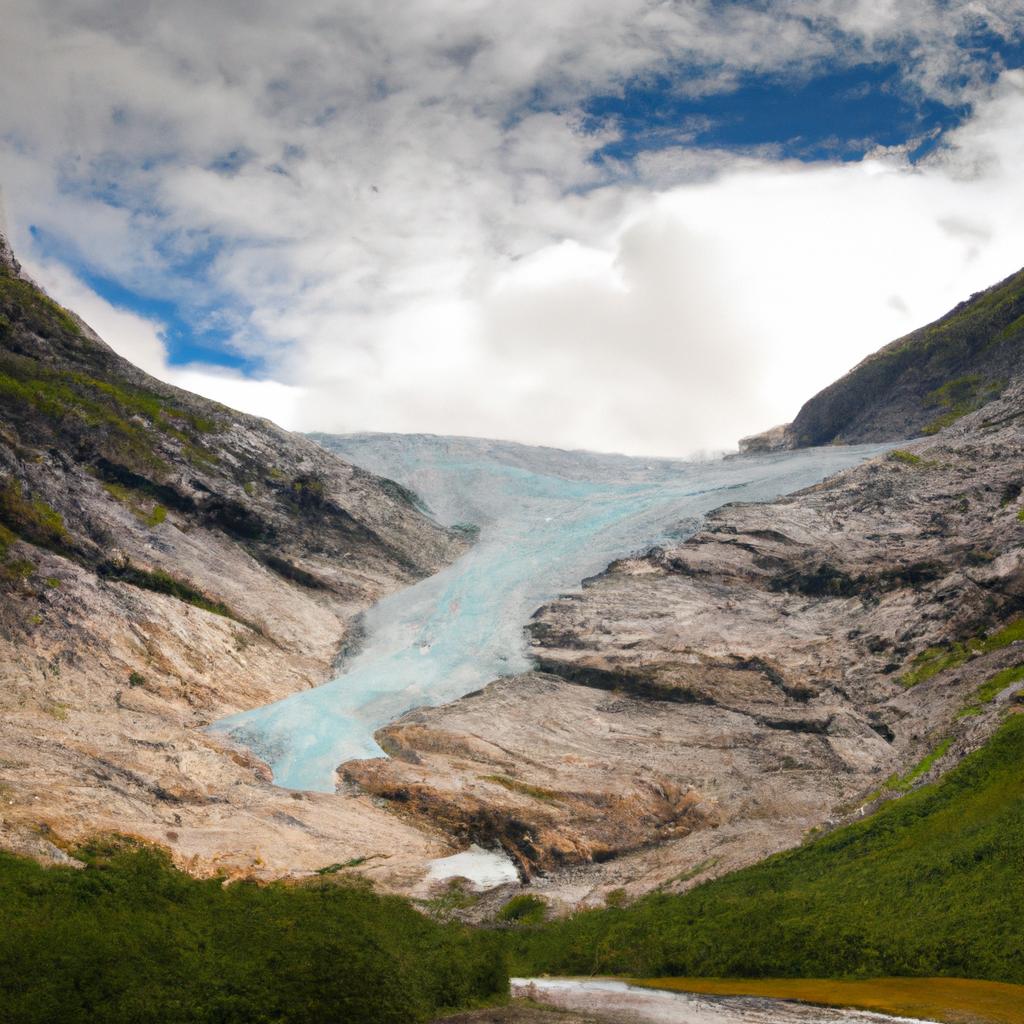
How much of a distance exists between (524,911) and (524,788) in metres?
9.42

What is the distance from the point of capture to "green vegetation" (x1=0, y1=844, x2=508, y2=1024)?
19.5 m

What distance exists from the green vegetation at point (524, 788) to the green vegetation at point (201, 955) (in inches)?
590

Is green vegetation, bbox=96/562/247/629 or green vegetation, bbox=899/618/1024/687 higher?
green vegetation, bbox=96/562/247/629

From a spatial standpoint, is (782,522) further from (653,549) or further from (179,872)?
(179,872)

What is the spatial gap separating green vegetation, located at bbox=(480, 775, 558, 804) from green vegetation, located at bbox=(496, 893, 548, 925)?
25.5ft

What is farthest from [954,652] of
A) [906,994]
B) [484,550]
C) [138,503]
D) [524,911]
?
[138,503]

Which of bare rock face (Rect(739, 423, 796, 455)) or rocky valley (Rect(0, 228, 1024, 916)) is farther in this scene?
bare rock face (Rect(739, 423, 796, 455))

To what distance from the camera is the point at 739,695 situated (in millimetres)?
54594

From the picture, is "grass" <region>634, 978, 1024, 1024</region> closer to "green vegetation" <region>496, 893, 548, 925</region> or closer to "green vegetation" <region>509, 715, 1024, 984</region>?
"green vegetation" <region>509, 715, 1024, 984</region>

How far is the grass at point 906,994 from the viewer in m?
20.3

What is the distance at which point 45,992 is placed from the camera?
18.7 meters

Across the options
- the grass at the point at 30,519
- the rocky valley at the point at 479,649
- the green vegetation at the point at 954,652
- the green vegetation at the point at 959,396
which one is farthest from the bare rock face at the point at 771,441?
the grass at the point at 30,519

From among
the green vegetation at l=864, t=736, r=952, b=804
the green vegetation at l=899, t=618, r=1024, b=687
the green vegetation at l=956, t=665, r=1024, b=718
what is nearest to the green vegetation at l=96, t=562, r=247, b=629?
the green vegetation at l=864, t=736, r=952, b=804

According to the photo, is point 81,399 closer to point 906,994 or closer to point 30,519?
point 30,519
